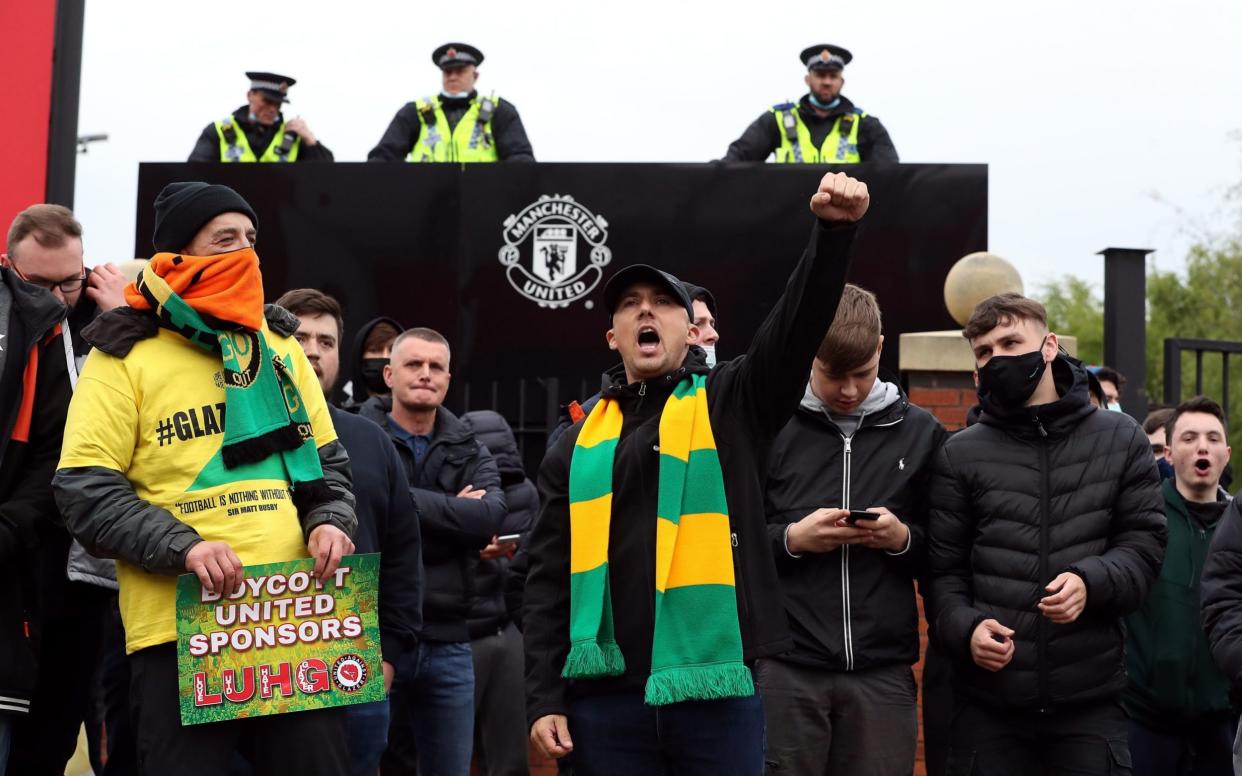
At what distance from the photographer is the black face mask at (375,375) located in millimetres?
6949

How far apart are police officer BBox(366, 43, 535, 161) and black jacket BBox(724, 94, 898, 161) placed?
143 cm

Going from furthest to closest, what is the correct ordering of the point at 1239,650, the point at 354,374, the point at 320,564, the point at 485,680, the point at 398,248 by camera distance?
the point at 398,248, the point at 354,374, the point at 485,680, the point at 1239,650, the point at 320,564

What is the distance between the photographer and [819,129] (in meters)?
10.2

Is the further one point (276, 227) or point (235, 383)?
point (276, 227)

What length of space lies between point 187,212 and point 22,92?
4.69m

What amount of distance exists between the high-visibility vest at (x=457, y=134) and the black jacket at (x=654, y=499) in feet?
20.3

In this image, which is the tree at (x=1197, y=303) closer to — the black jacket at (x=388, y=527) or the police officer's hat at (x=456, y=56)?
the police officer's hat at (x=456, y=56)

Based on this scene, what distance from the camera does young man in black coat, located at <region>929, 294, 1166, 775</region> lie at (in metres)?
4.73

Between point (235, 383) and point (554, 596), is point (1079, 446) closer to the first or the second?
point (554, 596)

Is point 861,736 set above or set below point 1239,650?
below

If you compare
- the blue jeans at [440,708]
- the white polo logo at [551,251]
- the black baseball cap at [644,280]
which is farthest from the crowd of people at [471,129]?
the black baseball cap at [644,280]

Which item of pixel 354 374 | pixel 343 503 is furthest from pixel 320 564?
pixel 354 374

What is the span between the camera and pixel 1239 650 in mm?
4785

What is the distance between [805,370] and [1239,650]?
183cm
